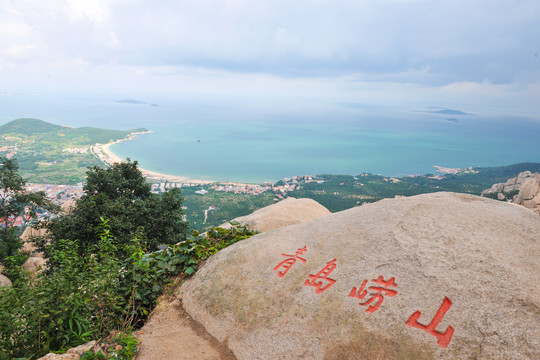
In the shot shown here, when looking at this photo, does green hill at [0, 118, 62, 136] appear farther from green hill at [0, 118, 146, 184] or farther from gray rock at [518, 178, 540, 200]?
gray rock at [518, 178, 540, 200]

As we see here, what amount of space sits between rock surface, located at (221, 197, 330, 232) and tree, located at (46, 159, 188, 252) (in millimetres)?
A: 2641

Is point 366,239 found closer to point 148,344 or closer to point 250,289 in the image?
point 250,289

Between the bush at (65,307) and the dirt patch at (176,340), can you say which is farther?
the dirt patch at (176,340)

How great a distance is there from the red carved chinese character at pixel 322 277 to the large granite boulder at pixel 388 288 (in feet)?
0.05

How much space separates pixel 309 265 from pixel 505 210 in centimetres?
361

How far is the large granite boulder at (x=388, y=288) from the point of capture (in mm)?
3455

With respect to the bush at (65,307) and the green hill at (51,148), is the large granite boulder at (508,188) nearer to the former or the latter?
the bush at (65,307)

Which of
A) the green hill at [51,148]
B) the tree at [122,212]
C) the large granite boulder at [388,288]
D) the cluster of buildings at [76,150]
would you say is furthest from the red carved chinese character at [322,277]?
the cluster of buildings at [76,150]

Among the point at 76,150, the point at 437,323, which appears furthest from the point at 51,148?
the point at 437,323

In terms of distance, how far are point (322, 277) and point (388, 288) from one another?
37.4 inches

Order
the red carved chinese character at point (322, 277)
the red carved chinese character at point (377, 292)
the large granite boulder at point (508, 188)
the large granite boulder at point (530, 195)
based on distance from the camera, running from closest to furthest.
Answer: the red carved chinese character at point (377, 292) < the red carved chinese character at point (322, 277) < the large granite boulder at point (530, 195) < the large granite boulder at point (508, 188)

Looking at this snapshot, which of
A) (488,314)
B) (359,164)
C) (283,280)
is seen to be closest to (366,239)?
(283,280)

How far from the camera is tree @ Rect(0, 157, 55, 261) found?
1182cm

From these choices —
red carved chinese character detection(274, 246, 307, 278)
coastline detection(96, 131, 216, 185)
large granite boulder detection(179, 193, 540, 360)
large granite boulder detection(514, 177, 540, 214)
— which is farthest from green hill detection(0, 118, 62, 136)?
large granite boulder detection(514, 177, 540, 214)
